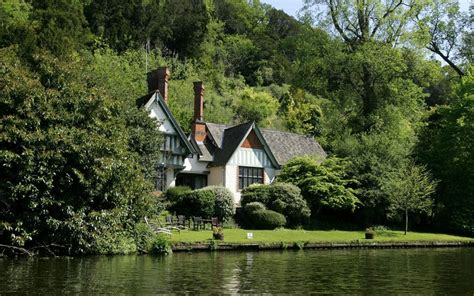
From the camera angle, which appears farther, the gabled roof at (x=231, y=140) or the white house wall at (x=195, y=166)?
the gabled roof at (x=231, y=140)

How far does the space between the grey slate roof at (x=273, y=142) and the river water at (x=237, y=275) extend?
20587 millimetres

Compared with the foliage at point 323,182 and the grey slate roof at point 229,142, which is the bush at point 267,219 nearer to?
the foliage at point 323,182

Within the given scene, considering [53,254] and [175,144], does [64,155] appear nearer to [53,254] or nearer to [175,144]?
[53,254]

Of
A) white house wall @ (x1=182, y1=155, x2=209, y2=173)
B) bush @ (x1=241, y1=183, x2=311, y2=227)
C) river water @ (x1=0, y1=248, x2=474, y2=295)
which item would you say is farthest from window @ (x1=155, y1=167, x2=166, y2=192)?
river water @ (x1=0, y1=248, x2=474, y2=295)

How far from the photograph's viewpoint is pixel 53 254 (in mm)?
22094

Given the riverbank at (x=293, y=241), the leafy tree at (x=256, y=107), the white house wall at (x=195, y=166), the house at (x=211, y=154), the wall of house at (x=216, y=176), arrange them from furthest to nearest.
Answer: the leafy tree at (x=256, y=107)
the wall of house at (x=216, y=176)
the white house wall at (x=195, y=166)
the house at (x=211, y=154)
the riverbank at (x=293, y=241)

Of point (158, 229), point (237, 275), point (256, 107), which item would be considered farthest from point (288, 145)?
point (237, 275)

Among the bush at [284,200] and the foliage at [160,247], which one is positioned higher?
the bush at [284,200]

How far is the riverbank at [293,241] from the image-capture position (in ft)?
84.8

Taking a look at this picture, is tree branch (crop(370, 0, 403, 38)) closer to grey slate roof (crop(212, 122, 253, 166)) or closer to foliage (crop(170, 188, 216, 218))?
grey slate roof (crop(212, 122, 253, 166))

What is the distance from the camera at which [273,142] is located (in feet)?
160

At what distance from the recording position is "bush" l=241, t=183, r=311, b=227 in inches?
1462

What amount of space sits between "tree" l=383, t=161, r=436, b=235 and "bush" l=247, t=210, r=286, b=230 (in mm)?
8635

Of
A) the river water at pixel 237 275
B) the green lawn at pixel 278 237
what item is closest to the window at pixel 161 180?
the green lawn at pixel 278 237
